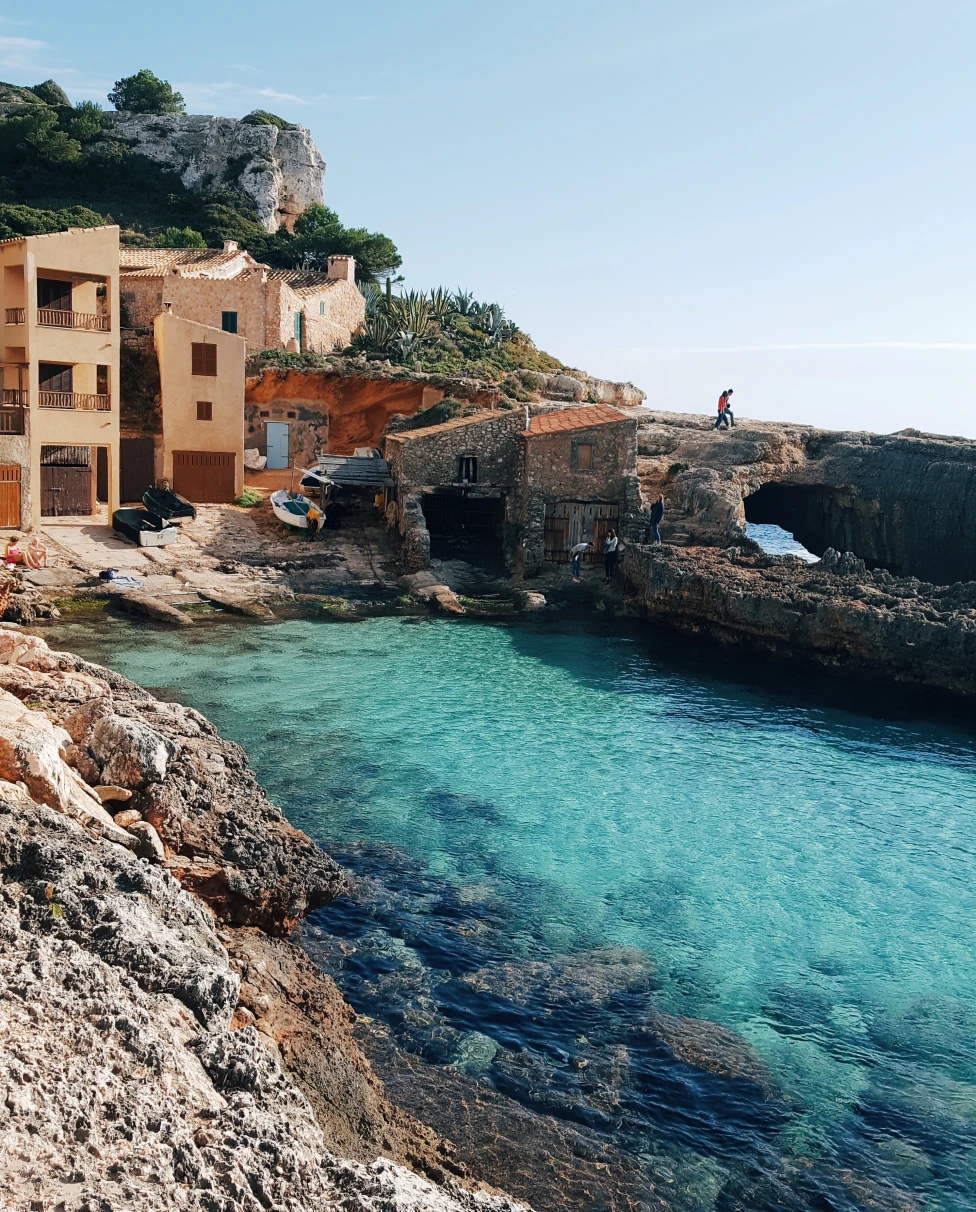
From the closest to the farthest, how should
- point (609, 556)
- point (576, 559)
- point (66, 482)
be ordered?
point (609, 556) → point (576, 559) → point (66, 482)

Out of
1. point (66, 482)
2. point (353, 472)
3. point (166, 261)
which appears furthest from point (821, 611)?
point (166, 261)

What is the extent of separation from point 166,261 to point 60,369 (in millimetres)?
13247

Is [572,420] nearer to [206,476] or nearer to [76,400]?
[206,476]

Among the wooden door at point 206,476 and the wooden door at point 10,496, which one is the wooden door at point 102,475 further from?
the wooden door at point 10,496

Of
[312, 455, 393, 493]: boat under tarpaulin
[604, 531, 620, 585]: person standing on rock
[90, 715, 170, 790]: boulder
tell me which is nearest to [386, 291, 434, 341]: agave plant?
[312, 455, 393, 493]: boat under tarpaulin

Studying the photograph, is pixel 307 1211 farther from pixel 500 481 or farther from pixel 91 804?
pixel 500 481

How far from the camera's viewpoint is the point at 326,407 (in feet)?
149

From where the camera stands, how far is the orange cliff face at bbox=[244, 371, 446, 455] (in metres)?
44.4

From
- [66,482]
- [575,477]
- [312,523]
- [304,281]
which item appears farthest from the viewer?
[304,281]

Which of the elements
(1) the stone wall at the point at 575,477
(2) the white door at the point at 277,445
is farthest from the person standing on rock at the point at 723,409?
(2) the white door at the point at 277,445

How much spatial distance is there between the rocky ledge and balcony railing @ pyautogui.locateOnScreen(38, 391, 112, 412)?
82.5 ft

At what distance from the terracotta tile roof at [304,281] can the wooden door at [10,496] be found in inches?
707

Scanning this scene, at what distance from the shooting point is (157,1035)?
24.8 ft

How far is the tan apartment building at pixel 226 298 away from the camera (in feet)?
148
